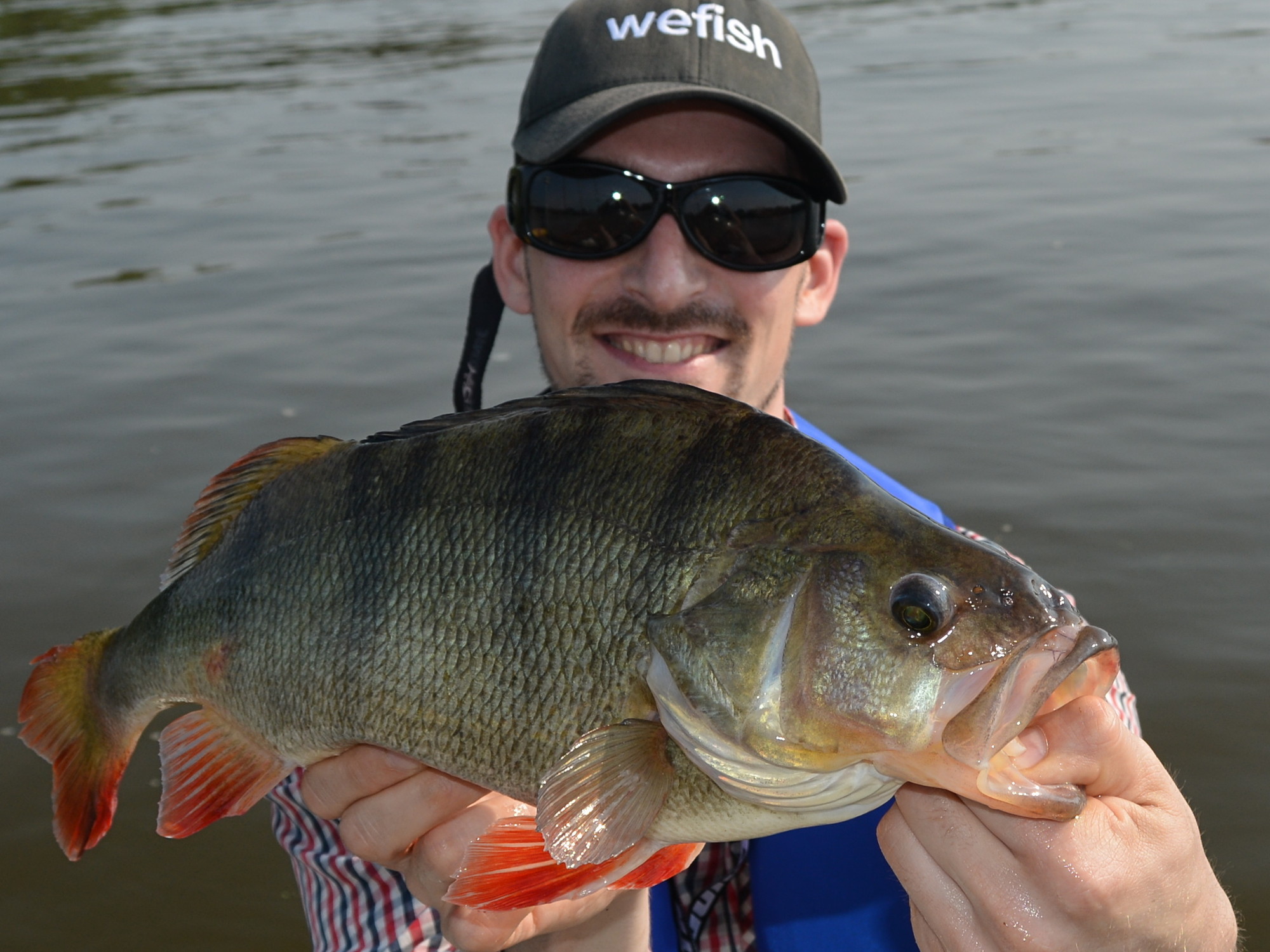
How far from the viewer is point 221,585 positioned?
211 centimetres

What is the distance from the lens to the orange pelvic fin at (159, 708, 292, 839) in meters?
2.14

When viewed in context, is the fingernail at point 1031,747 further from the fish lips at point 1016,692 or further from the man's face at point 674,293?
the man's face at point 674,293

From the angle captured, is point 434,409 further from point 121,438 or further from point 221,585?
point 221,585

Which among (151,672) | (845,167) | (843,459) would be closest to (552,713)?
(843,459)

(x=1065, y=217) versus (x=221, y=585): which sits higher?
(x=221, y=585)

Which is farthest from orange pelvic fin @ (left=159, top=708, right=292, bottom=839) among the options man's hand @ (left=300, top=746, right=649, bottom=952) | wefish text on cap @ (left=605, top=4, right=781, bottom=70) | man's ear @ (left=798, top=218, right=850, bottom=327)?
man's ear @ (left=798, top=218, right=850, bottom=327)

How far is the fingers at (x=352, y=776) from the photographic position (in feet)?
6.91

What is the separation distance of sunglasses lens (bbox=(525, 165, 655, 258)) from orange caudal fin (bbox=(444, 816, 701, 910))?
153cm

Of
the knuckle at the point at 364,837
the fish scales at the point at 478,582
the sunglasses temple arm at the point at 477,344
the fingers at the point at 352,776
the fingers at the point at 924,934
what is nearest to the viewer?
the fish scales at the point at 478,582

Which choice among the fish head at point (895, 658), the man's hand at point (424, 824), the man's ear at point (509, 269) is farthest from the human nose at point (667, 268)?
the fish head at point (895, 658)

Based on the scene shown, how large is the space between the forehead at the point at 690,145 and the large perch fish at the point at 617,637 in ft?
4.15

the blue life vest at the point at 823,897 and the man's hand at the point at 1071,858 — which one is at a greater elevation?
the man's hand at the point at 1071,858

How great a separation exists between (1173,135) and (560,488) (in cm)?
1003

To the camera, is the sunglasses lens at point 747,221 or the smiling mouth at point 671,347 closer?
the sunglasses lens at point 747,221
